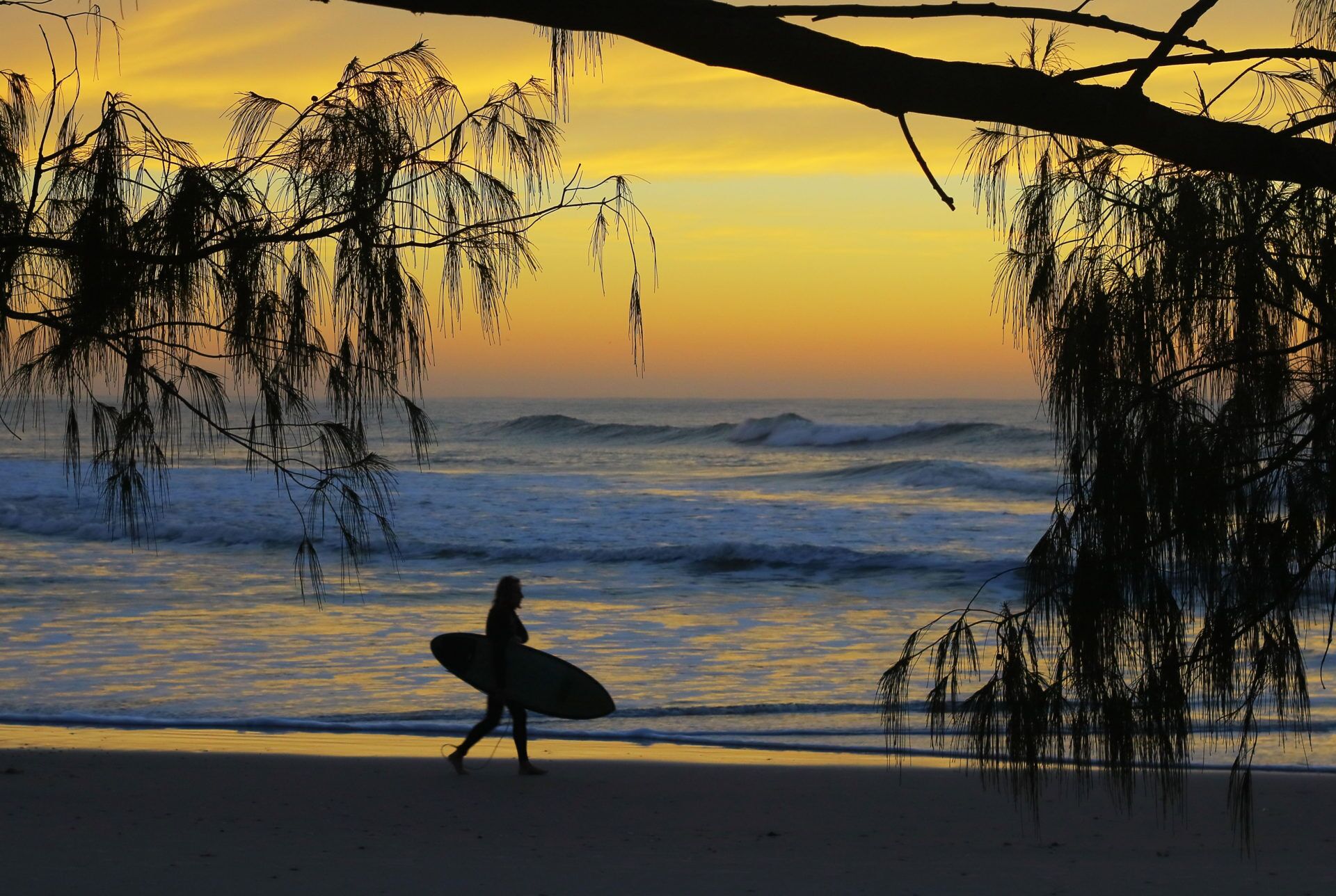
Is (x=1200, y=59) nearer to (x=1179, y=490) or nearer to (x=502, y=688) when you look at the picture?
(x=1179, y=490)

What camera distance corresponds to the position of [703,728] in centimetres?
911

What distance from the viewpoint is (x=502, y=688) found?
24.5 ft

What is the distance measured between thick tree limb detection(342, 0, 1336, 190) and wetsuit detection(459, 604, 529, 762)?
5.58 metres

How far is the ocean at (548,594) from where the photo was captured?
959 cm

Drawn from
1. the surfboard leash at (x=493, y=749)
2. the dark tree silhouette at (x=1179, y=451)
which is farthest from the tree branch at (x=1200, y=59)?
the surfboard leash at (x=493, y=749)

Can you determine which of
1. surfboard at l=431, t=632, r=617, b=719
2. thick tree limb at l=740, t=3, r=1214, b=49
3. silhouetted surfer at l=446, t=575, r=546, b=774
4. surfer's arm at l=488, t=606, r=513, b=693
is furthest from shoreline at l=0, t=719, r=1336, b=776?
thick tree limb at l=740, t=3, r=1214, b=49

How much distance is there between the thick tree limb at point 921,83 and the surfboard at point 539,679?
602cm

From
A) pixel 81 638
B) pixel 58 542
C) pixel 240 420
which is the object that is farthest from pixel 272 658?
pixel 58 542

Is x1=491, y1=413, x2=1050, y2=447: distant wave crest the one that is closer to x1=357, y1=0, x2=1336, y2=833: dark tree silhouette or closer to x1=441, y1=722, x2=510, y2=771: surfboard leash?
x1=441, y1=722, x2=510, y2=771: surfboard leash

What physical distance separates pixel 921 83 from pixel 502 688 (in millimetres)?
5856

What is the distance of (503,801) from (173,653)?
576 centimetres

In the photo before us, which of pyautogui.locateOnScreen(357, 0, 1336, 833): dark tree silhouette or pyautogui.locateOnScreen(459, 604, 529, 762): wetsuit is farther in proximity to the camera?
pyautogui.locateOnScreen(459, 604, 529, 762): wetsuit

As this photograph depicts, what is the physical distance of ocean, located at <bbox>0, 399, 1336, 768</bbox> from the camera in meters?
9.59

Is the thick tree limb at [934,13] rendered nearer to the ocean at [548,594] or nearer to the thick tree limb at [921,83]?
the thick tree limb at [921,83]
